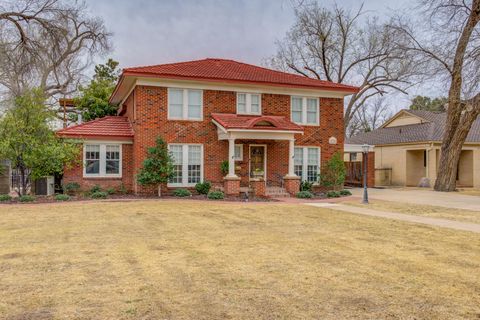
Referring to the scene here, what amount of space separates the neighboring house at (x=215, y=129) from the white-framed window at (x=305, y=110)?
53 mm

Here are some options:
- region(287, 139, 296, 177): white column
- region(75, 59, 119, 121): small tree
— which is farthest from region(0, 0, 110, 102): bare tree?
region(287, 139, 296, 177): white column

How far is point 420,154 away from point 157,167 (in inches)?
771

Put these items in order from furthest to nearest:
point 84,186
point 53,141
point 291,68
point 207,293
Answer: point 291,68 < point 84,186 < point 53,141 < point 207,293

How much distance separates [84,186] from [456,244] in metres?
15.9

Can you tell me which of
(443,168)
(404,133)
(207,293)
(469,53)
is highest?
(469,53)

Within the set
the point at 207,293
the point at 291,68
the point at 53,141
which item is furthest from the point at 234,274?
the point at 291,68

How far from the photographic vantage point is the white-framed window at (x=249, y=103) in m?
21.0

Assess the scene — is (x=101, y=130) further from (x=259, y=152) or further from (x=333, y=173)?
(x=333, y=173)

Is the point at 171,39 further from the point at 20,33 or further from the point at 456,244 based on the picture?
the point at 456,244

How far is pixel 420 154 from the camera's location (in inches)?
1160

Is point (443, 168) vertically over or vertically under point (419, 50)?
under

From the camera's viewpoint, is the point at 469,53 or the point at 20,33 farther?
the point at 20,33

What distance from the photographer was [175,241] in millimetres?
8633

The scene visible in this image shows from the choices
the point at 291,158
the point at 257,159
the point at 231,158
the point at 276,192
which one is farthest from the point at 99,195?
the point at 291,158
